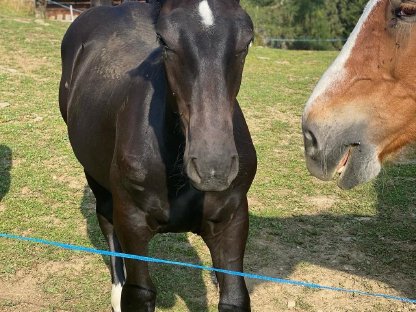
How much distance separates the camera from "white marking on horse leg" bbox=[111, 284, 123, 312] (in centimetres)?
357

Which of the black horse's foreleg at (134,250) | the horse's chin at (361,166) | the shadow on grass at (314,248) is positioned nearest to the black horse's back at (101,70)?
the black horse's foreleg at (134,250)

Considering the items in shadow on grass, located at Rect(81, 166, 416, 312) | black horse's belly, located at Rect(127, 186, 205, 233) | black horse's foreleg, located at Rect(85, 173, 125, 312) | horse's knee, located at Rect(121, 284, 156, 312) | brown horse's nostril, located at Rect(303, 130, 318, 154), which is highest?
brown horse's nostril, located at Rect(303, 130, 318, 154)

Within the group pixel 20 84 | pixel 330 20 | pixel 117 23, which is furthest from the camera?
pixel 330 20

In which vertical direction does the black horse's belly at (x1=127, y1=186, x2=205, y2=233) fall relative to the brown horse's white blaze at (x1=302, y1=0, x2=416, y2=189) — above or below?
below

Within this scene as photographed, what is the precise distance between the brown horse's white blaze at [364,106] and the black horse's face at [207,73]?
36 centimetres

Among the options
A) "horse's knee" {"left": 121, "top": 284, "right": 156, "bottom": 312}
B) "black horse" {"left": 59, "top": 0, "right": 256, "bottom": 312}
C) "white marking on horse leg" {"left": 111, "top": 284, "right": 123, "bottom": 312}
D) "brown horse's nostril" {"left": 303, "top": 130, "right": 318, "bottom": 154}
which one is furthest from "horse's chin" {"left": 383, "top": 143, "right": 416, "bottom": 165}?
"white marking on horse leg" {"left": 111, "top": 284, "right": 123, "bottom": 312}

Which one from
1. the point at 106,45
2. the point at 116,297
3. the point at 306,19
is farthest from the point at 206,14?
the point at 306,19

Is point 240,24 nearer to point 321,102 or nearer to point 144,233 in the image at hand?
point 321,102

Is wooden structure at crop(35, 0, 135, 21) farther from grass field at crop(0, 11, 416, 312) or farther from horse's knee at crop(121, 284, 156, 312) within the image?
horse's knee at crop(121, 284, 156, 312)

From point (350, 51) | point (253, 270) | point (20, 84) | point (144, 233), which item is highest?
point (350, 51)

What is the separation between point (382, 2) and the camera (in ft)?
7.26

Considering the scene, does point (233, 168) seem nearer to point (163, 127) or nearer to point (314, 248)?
point (163, 127)

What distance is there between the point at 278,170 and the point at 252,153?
3265mm

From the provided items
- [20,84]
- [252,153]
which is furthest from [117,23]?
[20,84]
